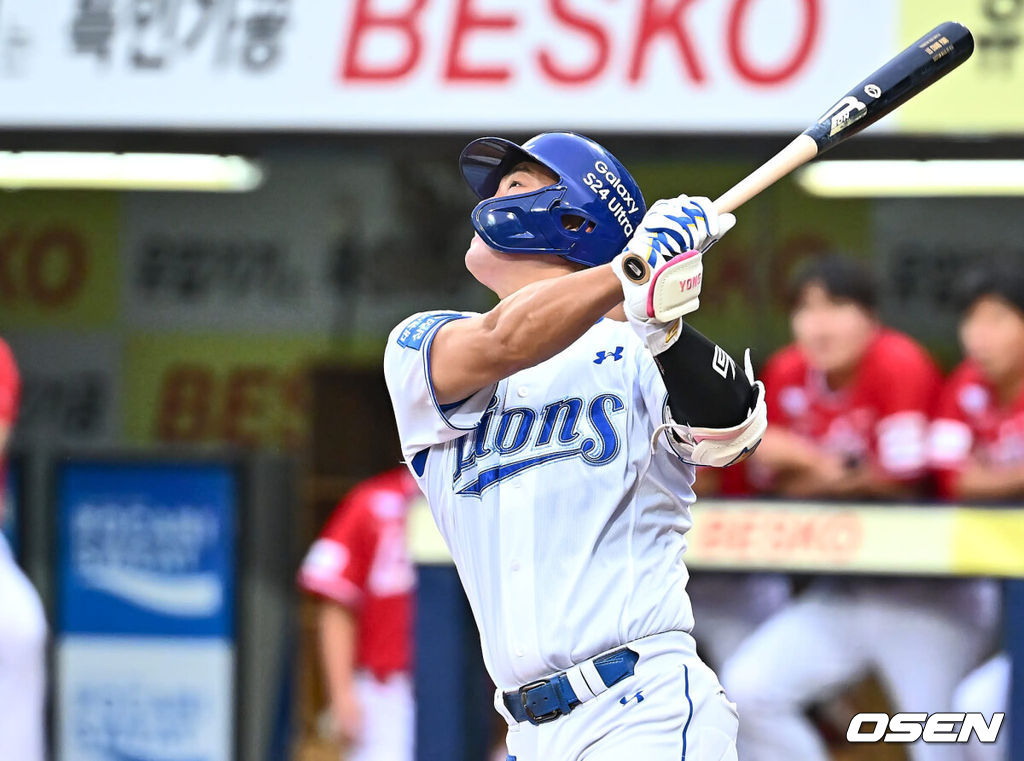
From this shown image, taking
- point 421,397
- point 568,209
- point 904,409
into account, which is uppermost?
point 568,209

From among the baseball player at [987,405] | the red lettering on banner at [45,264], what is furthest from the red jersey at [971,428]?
the red lettering on banner at [45,264]

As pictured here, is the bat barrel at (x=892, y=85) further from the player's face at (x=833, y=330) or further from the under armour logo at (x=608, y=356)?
the player's face at (x=833, y=330)

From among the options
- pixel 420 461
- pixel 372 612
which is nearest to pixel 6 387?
pixel 372 612

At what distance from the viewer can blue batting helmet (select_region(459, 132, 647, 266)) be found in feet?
8.07

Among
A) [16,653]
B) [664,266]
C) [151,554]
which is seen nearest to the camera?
[664,266]

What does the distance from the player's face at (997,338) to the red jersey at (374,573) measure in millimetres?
1643

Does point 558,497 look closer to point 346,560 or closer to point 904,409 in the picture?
point 904,409

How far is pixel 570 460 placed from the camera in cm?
239

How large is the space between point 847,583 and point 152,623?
248cm

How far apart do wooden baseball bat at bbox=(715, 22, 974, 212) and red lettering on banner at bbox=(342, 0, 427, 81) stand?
2.15m

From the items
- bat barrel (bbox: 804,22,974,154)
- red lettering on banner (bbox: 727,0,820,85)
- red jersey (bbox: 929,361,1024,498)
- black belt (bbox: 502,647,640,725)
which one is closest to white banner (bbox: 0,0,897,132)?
red lettering on banner (bbox: 727,0,820,85)

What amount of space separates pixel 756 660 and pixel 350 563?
141cm

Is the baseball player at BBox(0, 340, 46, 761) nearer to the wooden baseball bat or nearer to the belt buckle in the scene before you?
the belt buckle

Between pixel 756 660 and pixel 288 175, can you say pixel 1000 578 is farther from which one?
pixel 288 175
